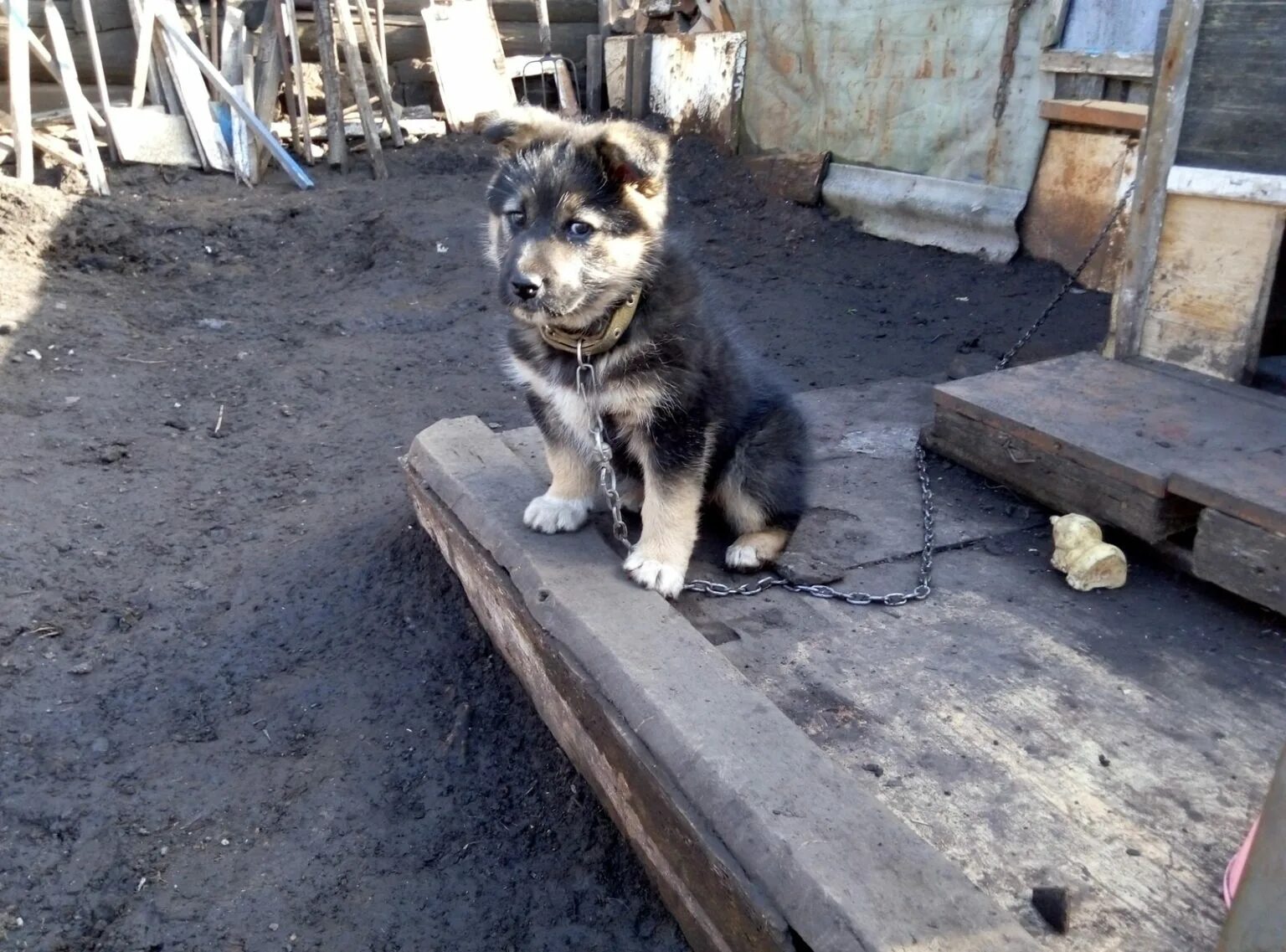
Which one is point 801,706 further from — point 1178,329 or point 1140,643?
point 1178,329

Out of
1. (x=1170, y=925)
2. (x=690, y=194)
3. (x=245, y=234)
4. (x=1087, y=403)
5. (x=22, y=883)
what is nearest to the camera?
(x=1170, y=925)

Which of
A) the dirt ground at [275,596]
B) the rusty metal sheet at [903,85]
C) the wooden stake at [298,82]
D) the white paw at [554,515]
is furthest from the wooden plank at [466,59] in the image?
the white paw at [554,515]

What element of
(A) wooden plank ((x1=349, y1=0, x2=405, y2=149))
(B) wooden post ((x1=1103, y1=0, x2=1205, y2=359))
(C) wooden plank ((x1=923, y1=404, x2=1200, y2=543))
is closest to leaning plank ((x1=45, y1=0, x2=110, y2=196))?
(A) wooden plank ((x1=349, y1=0, x2=405, y2=149))

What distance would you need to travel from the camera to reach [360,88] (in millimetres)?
10516

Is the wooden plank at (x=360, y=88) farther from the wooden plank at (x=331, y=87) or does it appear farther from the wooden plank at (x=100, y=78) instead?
the wooden plank at (x=100, y=78)

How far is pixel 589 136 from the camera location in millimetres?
3096

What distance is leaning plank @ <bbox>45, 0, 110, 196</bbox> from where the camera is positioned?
8953 millimetres

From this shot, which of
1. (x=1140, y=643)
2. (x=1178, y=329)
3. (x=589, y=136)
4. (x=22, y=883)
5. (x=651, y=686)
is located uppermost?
(x=589, y=136)

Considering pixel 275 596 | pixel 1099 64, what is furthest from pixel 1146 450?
pixel 1099 64

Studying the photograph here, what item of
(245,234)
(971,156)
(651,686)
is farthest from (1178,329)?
(245,234)

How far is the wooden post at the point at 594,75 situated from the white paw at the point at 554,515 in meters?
9.95

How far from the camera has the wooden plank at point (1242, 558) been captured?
297 centimetres

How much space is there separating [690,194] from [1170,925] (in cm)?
891

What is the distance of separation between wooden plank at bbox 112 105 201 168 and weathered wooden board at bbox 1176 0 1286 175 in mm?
9376
